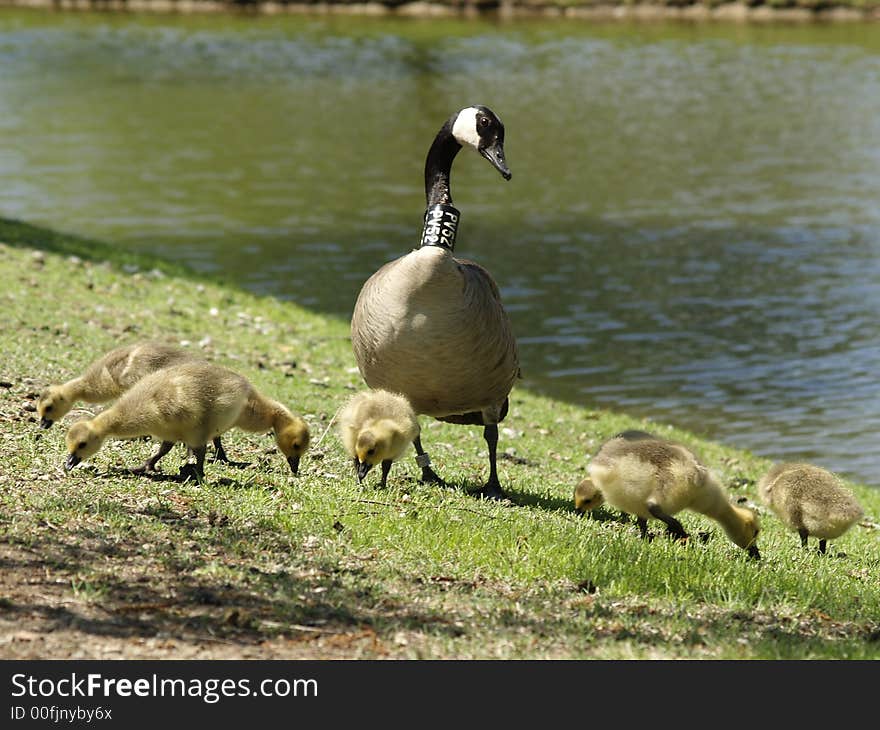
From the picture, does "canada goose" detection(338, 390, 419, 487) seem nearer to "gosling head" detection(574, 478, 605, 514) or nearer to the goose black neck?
"gosling head" detection(574, 478, 605, 514)

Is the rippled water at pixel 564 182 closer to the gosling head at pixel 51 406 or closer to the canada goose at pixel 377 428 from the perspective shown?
the canada goose at pixel 377 428

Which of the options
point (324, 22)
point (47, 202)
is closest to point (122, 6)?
point (324, 22)

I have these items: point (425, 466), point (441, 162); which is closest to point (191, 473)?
point (425, 466)

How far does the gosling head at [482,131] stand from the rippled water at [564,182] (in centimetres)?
687

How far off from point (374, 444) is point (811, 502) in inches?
134

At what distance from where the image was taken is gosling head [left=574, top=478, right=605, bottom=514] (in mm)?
8773

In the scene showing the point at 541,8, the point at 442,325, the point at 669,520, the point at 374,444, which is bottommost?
the point at 669,520

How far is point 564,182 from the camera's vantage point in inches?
1247

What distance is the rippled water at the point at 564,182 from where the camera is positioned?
18.1 m

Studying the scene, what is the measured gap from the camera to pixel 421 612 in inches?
247

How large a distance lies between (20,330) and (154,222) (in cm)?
1474

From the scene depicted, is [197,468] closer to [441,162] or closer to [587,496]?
[587,496]

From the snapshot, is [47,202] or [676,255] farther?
[47,202]

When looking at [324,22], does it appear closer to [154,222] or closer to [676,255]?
[154,222]
